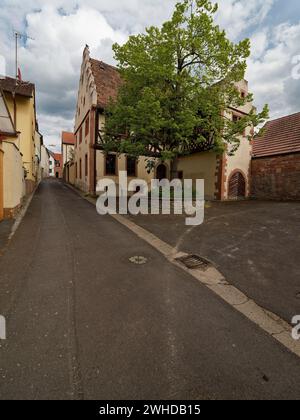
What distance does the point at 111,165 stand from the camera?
18141 millimetres

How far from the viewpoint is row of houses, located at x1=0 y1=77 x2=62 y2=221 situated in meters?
7.78

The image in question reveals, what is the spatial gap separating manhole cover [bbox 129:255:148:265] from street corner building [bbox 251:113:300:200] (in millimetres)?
13873

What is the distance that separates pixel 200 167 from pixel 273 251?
42.4 ft

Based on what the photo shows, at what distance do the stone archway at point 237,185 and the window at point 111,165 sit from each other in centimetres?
933

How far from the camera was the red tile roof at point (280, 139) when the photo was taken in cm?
1576

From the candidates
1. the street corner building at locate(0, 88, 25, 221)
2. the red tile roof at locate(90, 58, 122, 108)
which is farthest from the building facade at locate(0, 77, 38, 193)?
the street corner building at locate(0, 88, 25, 221)

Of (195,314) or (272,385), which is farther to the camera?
(195,314)

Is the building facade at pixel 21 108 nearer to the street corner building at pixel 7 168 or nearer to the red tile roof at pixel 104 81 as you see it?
the red tile roof at pixel 104 81

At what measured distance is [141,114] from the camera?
10695 millimetres

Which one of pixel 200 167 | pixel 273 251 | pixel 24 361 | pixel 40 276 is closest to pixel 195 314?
pixel 24 361

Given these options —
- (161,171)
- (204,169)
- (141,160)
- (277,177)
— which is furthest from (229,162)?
(141,160)
